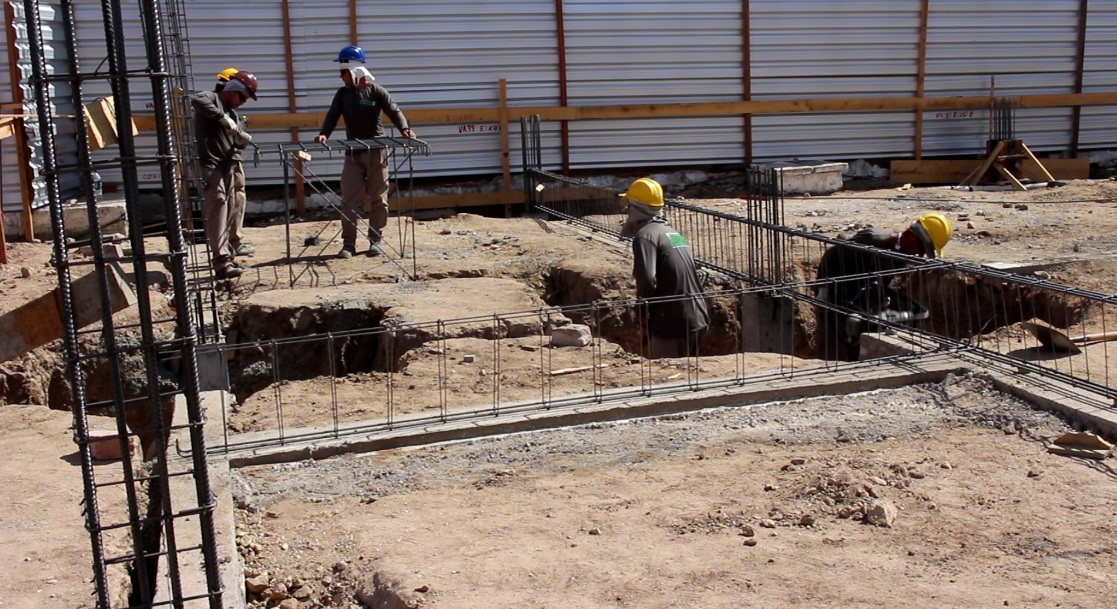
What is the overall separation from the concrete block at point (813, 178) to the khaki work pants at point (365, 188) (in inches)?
253

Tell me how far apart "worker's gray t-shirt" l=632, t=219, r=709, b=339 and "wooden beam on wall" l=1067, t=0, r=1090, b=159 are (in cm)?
1275

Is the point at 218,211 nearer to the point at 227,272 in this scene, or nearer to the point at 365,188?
the point at 227,272

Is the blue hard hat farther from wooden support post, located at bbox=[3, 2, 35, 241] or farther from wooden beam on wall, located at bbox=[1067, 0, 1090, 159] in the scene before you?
wooden beam on wall, located at bbox=[1067, 0, 1090, 159]

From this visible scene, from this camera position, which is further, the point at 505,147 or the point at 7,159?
the point at 505,147

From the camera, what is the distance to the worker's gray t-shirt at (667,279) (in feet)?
24.4

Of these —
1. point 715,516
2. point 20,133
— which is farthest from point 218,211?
point 715,516

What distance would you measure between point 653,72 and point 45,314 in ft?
44.2

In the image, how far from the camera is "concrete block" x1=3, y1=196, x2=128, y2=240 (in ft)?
40.0

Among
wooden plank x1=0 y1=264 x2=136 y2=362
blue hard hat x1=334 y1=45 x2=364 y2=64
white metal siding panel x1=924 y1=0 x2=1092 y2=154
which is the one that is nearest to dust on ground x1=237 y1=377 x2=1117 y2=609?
wooden plank x1=0 y1=264 x2=136 y2=362

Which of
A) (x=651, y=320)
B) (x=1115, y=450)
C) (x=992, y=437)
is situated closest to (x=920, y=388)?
(x=992, y=437)

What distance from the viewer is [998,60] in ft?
57.2

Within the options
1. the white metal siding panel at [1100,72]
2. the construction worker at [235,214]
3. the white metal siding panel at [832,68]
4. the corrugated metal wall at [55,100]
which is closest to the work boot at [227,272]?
the construction worker at [235,214]

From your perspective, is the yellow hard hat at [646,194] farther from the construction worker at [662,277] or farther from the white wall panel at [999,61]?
the white wall panel at [999,61]

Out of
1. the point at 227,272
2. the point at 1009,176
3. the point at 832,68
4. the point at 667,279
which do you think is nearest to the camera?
the point at 667,279
